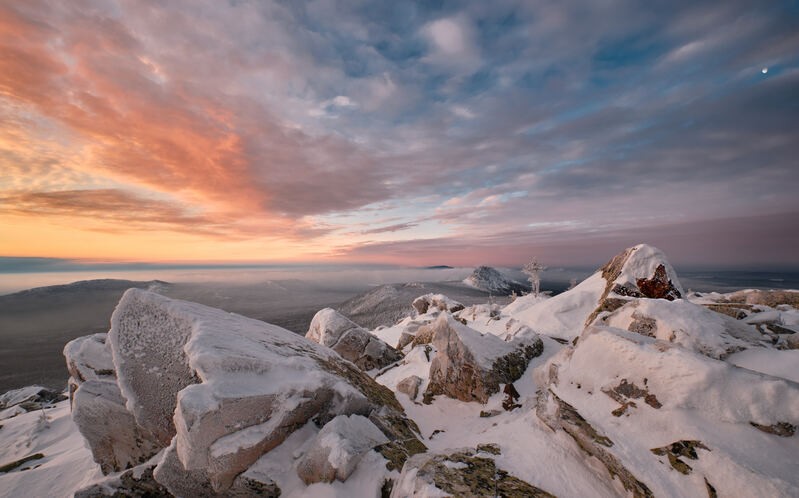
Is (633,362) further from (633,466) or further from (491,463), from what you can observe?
(491,463)

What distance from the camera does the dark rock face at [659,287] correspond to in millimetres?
16078

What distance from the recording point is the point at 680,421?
281 inches

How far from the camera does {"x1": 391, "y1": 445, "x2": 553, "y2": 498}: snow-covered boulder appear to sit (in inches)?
245

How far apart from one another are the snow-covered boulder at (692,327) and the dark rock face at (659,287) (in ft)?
18.0

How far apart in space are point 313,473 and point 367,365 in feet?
49.3

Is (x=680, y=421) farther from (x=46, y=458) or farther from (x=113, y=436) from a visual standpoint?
(x=46, y=458)

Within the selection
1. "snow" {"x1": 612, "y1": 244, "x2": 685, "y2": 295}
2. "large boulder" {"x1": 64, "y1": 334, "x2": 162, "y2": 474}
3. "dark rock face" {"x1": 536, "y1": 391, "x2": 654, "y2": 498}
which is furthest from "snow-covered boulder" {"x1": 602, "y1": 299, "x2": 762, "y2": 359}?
"large boulder" {"x1": 64, "y1": 334, "x2": 162, "y2": 474}

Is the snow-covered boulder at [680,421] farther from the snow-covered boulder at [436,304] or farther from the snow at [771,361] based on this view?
the snow-covered boulder at [436,304]

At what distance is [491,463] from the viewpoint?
297 inches

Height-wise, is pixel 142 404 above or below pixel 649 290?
below

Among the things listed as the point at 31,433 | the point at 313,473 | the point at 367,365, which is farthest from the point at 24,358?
the point at 313,473

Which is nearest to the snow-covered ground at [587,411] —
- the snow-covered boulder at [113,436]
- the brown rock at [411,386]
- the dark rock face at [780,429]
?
the dark rock face at [780,429]

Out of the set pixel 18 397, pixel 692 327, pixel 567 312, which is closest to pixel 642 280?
pixel 567 312

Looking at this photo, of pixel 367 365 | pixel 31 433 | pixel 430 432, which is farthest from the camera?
pixel 367 365
